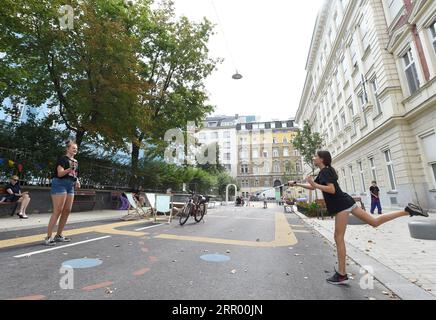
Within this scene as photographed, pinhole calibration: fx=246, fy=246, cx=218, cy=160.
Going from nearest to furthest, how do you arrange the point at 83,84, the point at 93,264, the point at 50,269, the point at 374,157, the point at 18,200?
the point at 50,269
the point at 93,264
the point at 18,200
the point at 83,84
the point at 374,157

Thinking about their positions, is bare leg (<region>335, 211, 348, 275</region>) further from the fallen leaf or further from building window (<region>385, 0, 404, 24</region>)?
building window (<region>385, 0, 404, 24</region>)

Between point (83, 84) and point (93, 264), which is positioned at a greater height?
point (83, 84)

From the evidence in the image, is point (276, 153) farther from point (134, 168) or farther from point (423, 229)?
point (423, 229)

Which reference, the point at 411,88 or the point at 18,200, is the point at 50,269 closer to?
the point at 18,200

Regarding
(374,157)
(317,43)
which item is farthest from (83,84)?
(317,43)

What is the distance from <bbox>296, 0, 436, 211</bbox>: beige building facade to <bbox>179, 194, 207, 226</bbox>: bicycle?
1140 centimetres

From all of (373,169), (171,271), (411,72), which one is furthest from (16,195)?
(373,169)

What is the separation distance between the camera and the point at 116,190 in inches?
711

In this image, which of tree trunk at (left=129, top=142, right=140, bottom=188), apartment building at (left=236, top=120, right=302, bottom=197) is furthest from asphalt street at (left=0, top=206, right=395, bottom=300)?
apartment building at (left=236, top=120, right=302, bottom=197)

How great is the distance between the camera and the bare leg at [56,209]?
204 inches

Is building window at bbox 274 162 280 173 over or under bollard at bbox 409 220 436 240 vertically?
over

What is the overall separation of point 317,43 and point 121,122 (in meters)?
29.8

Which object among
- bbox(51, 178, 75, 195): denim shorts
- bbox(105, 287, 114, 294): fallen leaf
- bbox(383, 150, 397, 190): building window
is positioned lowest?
bbox(105, 287, 114, 294): fallen leaf

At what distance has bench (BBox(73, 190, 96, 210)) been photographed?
545 inches
